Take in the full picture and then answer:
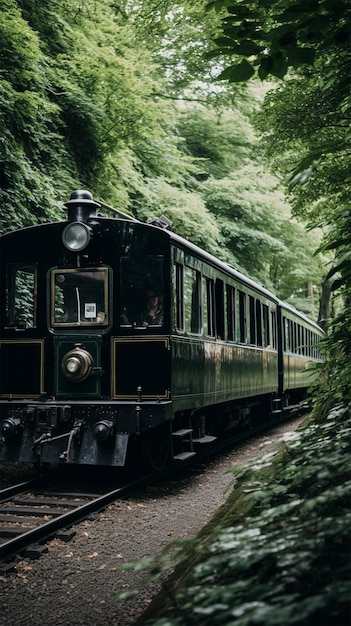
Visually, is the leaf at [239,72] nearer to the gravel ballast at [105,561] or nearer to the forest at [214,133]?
the forest at [214,133]

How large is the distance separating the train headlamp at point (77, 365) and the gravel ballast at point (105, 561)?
161 centimetres

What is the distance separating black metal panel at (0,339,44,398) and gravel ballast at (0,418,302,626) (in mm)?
1988

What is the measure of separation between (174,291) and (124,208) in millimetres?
8027

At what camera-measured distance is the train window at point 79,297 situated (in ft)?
28.9

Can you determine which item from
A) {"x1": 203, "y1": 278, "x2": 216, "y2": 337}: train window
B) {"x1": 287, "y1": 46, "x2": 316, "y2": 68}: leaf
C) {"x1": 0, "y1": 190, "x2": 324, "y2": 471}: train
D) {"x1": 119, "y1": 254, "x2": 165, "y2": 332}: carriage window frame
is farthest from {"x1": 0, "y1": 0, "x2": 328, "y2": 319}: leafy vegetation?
{"x1": 287, "y1": 46, "x2": 316, "y2": 68}: leaf

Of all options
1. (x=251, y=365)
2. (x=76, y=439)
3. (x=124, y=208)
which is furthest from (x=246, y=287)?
(x=76, y=439)

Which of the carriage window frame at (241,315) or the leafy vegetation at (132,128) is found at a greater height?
the leafy vegetation at (132,128)

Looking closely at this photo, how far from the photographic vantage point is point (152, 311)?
341 inches

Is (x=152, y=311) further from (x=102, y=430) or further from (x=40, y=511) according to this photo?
(x=40, y=511)

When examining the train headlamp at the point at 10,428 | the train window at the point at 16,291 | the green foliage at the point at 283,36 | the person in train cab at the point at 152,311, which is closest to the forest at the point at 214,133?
the green foliage at the point at 283,36

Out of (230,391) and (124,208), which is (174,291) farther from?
(124,208)

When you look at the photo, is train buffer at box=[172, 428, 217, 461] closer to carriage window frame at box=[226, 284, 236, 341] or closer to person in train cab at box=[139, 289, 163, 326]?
person in train cab at box=[139, 289, 163, 326]

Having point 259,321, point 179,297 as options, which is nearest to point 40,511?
point 179,297

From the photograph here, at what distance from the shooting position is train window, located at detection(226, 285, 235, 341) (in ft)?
38.0
